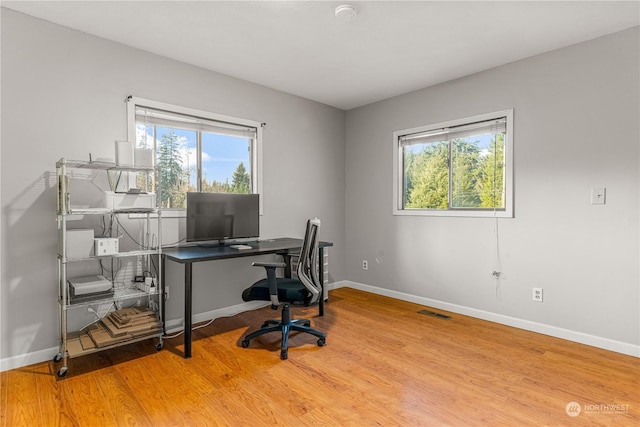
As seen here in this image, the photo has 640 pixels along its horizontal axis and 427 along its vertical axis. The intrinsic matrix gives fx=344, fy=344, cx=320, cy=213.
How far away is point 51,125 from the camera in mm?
2557

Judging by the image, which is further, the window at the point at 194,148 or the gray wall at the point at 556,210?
the window at the point at 194,148

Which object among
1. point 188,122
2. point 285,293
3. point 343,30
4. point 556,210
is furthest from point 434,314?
point 188,122

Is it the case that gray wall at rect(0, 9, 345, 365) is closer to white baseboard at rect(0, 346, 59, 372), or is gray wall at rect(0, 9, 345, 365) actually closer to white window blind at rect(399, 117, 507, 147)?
white baseboard at rect(0, 346, 59, 372)

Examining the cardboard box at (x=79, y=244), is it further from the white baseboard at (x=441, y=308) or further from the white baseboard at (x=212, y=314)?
the white baseboard at (x=212, y=314)

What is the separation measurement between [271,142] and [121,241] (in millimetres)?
1880

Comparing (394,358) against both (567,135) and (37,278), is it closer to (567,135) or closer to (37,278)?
(567,135)

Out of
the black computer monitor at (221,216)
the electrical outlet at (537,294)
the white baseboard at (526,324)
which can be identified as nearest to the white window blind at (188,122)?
the black computer monitor at (221,216)

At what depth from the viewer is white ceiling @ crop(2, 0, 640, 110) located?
2.36m

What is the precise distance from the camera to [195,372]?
93.6 inches

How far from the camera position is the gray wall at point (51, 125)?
7.87 ft

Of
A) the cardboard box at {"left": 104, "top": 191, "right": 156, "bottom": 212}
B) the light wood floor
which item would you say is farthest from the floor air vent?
the cardboard box at {"left": 104, "top": 191, "right": 156, "bottom": 212}

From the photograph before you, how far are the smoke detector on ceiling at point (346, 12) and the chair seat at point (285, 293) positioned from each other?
2028 millimetres

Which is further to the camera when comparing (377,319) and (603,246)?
(377,319)

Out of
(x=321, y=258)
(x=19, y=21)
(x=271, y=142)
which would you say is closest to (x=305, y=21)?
(x=271, y=142)
